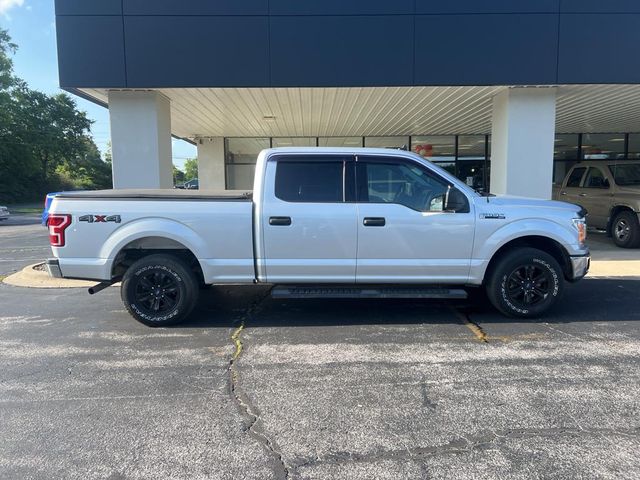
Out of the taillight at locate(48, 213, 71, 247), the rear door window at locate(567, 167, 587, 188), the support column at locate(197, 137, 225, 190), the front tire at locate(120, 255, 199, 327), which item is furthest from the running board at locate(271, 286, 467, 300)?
the support column at locate(197, 137, 225, 190)

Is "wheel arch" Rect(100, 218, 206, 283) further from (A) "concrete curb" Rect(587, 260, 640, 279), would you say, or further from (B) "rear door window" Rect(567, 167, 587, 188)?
(B) "rear door window" Rect(567, 167, 587, 188)

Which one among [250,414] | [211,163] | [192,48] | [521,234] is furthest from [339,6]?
[211,163]

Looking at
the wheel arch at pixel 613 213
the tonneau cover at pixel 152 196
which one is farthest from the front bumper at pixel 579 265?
the wheel arch at pixel 613 213

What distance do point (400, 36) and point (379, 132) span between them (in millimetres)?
7647

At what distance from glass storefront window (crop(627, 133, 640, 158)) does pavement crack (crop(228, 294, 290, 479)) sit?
697 inches

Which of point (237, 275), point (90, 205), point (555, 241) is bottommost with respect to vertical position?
point (237, 275)

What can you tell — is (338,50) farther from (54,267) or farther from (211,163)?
(211,163)

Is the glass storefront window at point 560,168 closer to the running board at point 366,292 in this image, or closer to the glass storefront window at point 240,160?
the glass storefront window at point 240,160

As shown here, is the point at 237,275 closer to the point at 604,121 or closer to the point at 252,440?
the point at 252,440

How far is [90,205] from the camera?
547 cm

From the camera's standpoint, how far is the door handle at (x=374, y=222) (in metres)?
5.51

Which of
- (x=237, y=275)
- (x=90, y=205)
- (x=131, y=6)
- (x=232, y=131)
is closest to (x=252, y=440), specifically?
(x=237, y=275)

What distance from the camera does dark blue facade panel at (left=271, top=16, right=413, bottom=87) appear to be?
859 cm

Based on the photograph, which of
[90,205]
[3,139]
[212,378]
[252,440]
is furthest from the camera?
[3,139]
